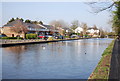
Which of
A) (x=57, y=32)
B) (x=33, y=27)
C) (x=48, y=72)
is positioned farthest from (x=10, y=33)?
(x=48, y=72)

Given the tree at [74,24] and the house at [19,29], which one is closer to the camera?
the house at [19,29]

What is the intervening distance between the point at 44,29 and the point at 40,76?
91.2 meters

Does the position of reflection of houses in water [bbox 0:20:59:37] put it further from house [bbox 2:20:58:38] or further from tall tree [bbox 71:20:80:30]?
tall tree [bbox 71:20:80:30]

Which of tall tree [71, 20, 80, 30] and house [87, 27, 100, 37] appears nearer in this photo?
tall tree [71, 20, 80, 30]

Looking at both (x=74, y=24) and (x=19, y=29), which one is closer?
(x=19, y=29)

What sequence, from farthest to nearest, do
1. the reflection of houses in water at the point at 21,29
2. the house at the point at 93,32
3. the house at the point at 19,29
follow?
the house at the point at 93,32 < the reflection of houses in water at the point at 21,29 < the house at the point at 19,29

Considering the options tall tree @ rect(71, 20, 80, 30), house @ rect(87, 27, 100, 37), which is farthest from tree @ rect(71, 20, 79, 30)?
house @ rect(87, 27, 100, 37)

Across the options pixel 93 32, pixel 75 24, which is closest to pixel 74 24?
pixel 75 24

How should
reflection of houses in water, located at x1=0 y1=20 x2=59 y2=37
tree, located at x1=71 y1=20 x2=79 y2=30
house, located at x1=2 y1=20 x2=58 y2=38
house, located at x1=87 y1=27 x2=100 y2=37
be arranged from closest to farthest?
1. house, located at x1=2 y1=20 x2=58 y2=38
2. reflection of houses in water, located at x1=0 y1=20 x2=59 y2=37
3. tree, located at x1=71 y1=20 x2=79 y2=30
4. house, located at x1=87 y1=27 x2=100 y2=37

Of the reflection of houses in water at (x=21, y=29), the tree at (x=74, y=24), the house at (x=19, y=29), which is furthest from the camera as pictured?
the tree at (x=74, y=24)

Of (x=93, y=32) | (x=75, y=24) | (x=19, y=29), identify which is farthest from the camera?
(x=93, y=32)

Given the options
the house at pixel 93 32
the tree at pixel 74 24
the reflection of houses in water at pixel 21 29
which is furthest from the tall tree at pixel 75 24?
the reflection of houses in water at pixel 21 29

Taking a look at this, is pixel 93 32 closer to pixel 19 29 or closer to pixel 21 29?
pixel 21 29

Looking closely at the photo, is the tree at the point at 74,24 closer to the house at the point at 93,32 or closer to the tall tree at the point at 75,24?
the tall tree at the point at 75,24
